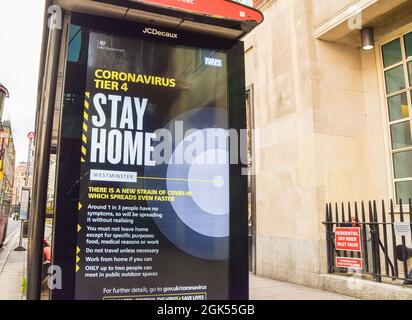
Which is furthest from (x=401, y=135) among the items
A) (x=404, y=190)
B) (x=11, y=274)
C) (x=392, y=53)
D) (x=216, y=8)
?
(x=11, y=274)

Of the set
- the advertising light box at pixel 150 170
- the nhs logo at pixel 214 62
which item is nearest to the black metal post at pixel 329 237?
the advertising light box at pixel 150 170

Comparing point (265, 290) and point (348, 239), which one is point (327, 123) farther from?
point (265, 290)

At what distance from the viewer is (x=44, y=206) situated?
8.11ft

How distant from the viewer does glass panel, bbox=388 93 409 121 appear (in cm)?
→ 795

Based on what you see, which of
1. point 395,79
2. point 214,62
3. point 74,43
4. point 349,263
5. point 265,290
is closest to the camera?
point 74,43

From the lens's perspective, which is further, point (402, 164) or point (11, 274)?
point (11, 274)

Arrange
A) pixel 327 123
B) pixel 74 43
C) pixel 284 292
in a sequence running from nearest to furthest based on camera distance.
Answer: pixel 74 43
pixel 284 292
pixel 327 123

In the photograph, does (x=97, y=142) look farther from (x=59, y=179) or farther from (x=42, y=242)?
(x=42, y=242)

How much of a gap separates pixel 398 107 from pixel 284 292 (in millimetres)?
4542

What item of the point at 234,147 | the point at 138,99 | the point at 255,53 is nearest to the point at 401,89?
the point at 255,53

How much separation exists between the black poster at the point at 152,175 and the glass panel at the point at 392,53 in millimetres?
6646

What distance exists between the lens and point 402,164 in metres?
7.93

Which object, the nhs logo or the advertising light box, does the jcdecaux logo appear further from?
the nhs logo

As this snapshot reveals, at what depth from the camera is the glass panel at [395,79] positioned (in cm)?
805
